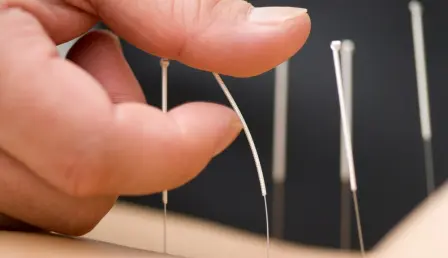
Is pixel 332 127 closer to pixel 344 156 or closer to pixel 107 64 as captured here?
pixel 344 156

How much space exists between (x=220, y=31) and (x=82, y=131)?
118 millimetres

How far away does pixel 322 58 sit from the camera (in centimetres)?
88

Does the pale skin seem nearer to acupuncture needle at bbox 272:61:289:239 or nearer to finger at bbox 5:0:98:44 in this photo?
finger at bbox 5:0:98:44

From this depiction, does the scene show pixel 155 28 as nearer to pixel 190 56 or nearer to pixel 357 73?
pixel 190 56

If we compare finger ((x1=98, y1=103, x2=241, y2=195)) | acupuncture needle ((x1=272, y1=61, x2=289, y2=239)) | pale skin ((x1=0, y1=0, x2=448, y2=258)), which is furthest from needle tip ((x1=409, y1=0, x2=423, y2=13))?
finger ((x1=98, y1=103, x2=241, y2=195))

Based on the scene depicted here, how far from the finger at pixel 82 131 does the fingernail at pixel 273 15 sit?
0.27 feet

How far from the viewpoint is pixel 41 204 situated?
0.42 meters

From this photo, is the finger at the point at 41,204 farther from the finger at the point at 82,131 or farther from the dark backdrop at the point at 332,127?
the dark backdrop at the point at 332,127

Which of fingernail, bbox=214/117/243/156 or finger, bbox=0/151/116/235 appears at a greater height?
fingernail, bbox=214/117/243/156

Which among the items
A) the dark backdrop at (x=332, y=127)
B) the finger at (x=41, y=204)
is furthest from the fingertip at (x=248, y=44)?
the dark backdrop at (x=332, y=127)

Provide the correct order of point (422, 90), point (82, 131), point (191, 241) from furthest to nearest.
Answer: point (422, 90) → point (191, 241) → point (82, 131)

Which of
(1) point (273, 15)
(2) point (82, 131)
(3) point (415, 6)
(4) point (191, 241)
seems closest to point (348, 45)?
(3) point (415, 6)

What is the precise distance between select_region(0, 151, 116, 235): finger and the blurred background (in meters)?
0.43

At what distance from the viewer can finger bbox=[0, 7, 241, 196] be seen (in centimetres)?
37
